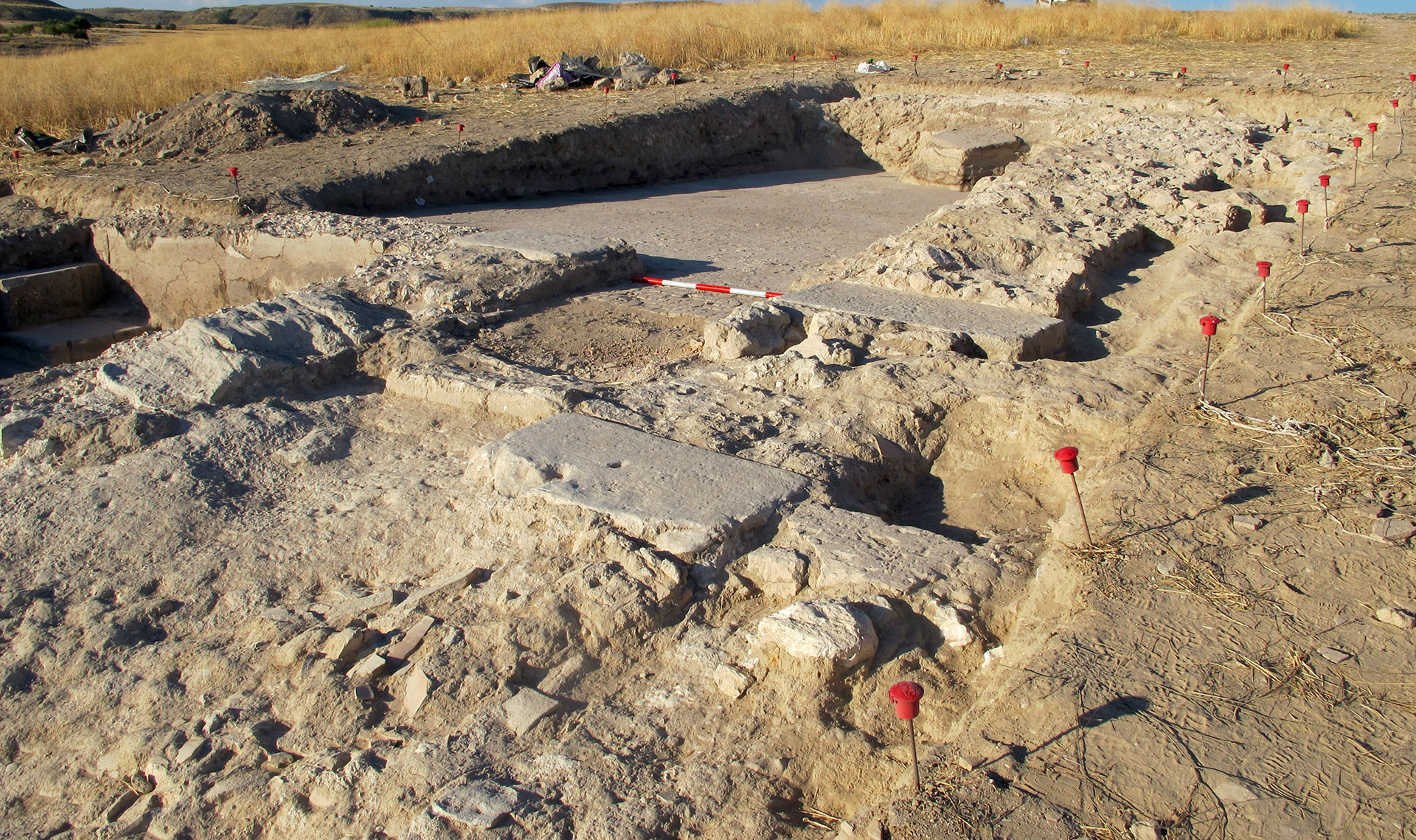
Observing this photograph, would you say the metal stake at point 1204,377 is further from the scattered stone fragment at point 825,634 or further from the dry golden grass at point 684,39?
the dry golden grass at point 684,39

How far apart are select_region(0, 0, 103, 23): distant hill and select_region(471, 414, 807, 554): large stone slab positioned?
46.4 meters

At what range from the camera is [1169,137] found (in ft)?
25.5

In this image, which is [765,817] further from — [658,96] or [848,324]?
[658,96]

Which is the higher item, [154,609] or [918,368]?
[918,368]

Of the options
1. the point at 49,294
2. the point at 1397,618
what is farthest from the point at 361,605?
the point at 49,294

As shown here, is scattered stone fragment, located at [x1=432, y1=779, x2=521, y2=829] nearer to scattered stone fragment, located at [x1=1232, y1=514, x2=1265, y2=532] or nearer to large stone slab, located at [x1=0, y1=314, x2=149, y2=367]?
scattered stone fragment, located at [x1=1232, y1=514, x2=1265, y2=532]

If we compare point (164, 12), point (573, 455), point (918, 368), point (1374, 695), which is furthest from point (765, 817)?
Result: point (164, 12)

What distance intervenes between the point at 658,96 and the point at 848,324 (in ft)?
27.4

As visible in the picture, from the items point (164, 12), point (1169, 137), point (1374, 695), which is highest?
point (164, 12)

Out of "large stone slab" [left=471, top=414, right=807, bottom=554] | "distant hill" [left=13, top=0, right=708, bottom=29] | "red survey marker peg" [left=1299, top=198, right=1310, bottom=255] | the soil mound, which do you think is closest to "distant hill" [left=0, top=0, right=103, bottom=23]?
"distant hill" [left=13, top=0, right=708, bottom=29]

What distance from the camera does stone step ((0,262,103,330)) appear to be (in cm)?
670

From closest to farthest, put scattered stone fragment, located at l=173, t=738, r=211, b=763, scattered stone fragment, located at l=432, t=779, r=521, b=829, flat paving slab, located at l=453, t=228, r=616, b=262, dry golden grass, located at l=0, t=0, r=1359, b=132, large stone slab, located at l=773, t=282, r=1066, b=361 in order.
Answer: scattered stone fragment, located at l=432, t=779, r=521, b=829 < scattered stone fragment, located at l=173, t=738, r=211, b=763 < large stone slab, located at l=773, t=282, r=1066, b=361 < flat paving slab, located at l=453, t=228, r=616, b=262 < dry golden grass, located at l=0, t=0, r=1359, b=132

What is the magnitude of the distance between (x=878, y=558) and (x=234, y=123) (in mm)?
9498

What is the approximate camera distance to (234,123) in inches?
382
